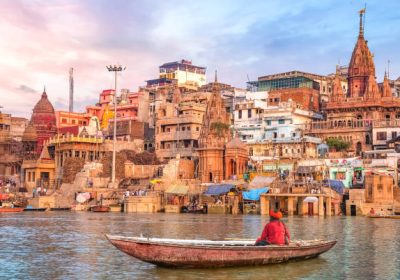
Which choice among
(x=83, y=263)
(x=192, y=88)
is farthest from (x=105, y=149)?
(x=83, y=263)

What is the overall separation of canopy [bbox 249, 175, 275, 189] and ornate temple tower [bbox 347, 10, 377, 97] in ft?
76.8

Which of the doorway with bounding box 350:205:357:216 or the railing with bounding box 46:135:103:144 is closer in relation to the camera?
the doorway with bounding box 350:205:357:216

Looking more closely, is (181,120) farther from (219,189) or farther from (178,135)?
(219,189)

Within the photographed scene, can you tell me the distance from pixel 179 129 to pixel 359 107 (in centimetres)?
2162

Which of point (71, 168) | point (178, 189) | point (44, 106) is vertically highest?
point (44, 106)

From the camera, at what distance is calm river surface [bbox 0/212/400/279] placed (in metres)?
21.4

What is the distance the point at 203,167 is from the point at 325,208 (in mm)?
18961

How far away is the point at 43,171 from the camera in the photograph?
266 feet

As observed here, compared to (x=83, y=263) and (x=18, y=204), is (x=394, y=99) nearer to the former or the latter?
(x=18, y=204)

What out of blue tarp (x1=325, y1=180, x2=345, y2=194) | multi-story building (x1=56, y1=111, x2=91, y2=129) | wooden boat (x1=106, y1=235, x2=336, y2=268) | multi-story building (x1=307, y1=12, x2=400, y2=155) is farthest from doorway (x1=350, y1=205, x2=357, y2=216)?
multi-story building (x1=56, y1=111, x2=91, y2=129)

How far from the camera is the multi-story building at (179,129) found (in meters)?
78.8

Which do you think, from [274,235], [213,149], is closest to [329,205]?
[213,149]

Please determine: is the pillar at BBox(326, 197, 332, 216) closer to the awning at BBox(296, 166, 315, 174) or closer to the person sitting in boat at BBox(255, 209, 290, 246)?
the awning at BBox(296, 166, 315, 174)

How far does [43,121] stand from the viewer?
9050 centimetres
